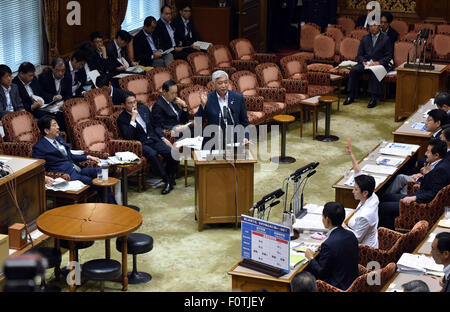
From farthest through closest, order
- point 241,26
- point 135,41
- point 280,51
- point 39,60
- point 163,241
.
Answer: point 280,51, point 241,26, point 135,41, point 39,60, point 163,241

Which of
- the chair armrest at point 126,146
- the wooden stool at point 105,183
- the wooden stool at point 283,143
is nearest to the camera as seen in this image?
the wooden stool at point 105,183

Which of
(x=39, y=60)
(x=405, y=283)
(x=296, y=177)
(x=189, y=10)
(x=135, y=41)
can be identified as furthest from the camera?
(x=189, y=10)

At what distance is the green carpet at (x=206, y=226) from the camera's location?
6.44m

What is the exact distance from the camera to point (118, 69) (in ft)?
35.1

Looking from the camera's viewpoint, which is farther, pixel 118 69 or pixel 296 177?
pixel 118 69

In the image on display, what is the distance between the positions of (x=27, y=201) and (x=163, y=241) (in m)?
1.38

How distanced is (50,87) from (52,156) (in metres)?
2.03

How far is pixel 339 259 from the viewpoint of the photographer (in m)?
5.17

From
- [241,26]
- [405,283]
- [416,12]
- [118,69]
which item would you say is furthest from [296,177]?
[416,12]

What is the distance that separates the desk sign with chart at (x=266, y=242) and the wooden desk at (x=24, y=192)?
2.32 meters

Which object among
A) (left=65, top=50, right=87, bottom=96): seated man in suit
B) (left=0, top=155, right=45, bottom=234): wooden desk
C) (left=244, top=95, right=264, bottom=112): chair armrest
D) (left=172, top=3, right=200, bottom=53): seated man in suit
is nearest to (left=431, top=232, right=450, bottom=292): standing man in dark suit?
(left=0, top=155, right=45, bottom=234): wooden desk

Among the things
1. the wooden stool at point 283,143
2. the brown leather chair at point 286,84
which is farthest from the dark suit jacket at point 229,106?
the brown leather chair at point 286,84

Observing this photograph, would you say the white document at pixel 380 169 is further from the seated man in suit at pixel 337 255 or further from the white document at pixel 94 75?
the white document at pixel 94 75
